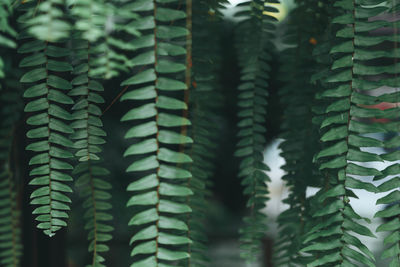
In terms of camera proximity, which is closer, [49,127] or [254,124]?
[49,127]

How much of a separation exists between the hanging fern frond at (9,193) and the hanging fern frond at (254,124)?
0.57 m

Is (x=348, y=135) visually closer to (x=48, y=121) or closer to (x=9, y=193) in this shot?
(x=48, y=121)

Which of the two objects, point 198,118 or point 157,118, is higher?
point 198,118

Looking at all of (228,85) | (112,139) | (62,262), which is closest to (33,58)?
(62,262)

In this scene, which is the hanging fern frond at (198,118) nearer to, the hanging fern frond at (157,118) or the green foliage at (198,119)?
the green foliage at (198,119)

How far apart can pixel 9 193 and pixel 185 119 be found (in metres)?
0.60

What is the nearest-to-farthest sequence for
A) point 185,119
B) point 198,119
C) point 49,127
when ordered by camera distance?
point 185,119, point 49,127, point 198,119

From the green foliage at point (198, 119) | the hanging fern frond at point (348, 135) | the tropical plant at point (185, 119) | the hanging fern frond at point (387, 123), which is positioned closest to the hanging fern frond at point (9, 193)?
the tropical plant at point (185, 119)

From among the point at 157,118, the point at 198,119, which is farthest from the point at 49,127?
the point at 198,119

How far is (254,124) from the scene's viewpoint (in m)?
0.92

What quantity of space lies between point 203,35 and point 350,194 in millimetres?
477

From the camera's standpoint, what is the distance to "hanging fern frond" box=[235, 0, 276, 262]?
913 mm

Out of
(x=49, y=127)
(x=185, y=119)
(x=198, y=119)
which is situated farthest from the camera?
(x=198, y=119)

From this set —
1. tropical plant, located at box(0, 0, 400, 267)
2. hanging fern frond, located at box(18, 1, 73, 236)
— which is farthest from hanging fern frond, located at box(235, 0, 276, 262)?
hanging fern frond, located at box(18, 1, 73, 236)
